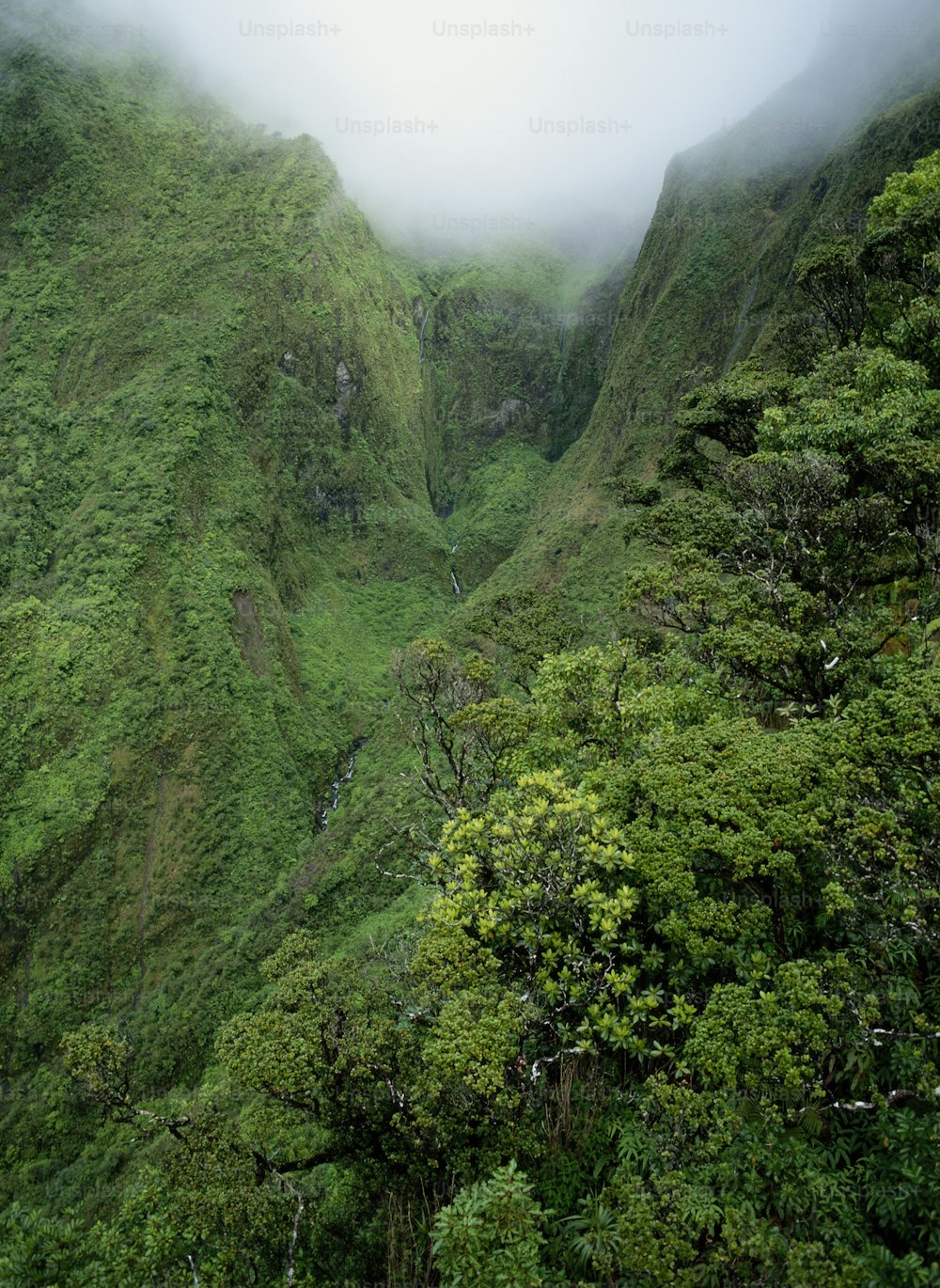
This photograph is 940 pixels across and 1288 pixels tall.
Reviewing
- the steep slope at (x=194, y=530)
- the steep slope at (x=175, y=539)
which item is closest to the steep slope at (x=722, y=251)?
the steep slope at (x=194, y=530)

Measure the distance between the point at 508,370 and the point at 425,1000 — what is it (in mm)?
124696

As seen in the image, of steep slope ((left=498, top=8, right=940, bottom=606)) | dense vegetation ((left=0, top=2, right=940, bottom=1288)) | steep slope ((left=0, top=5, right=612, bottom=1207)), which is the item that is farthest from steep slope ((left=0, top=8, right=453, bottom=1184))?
steep slope ((left=498, top=8, right=940, bottom=606))

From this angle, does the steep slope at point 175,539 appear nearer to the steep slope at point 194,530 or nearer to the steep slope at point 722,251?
the steep slope at point 194,530

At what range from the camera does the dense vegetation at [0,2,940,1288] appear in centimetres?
710

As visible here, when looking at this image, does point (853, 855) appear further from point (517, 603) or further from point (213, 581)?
point (213, 581)

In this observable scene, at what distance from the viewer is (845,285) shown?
20.1 meters

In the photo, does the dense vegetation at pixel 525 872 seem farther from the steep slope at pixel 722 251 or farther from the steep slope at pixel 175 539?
the steep slope at pixel 722 251

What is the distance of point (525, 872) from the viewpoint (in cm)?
875

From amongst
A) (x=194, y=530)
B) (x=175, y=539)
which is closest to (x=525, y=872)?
(x=175, y=539)

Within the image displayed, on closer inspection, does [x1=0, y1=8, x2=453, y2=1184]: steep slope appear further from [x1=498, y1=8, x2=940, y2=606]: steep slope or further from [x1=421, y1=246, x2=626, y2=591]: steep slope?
[x1=498, y1=8, x2=940, y2=606]: steep slope

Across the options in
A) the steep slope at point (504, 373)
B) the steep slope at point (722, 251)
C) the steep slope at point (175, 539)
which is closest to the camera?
the steep slope at point (175, 539)

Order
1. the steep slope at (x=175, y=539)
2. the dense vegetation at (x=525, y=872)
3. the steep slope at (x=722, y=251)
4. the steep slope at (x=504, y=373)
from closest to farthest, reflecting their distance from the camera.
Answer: the dense vegetation at (x=525, y=872), the steep slope at (x=175, y=539), the steep slope at (x=722, y=251), the steep slope at (x=504, y=373)

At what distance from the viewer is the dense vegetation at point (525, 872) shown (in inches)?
280

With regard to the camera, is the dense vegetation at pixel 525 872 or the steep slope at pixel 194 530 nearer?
the dense vegetation at pixel 525 872
